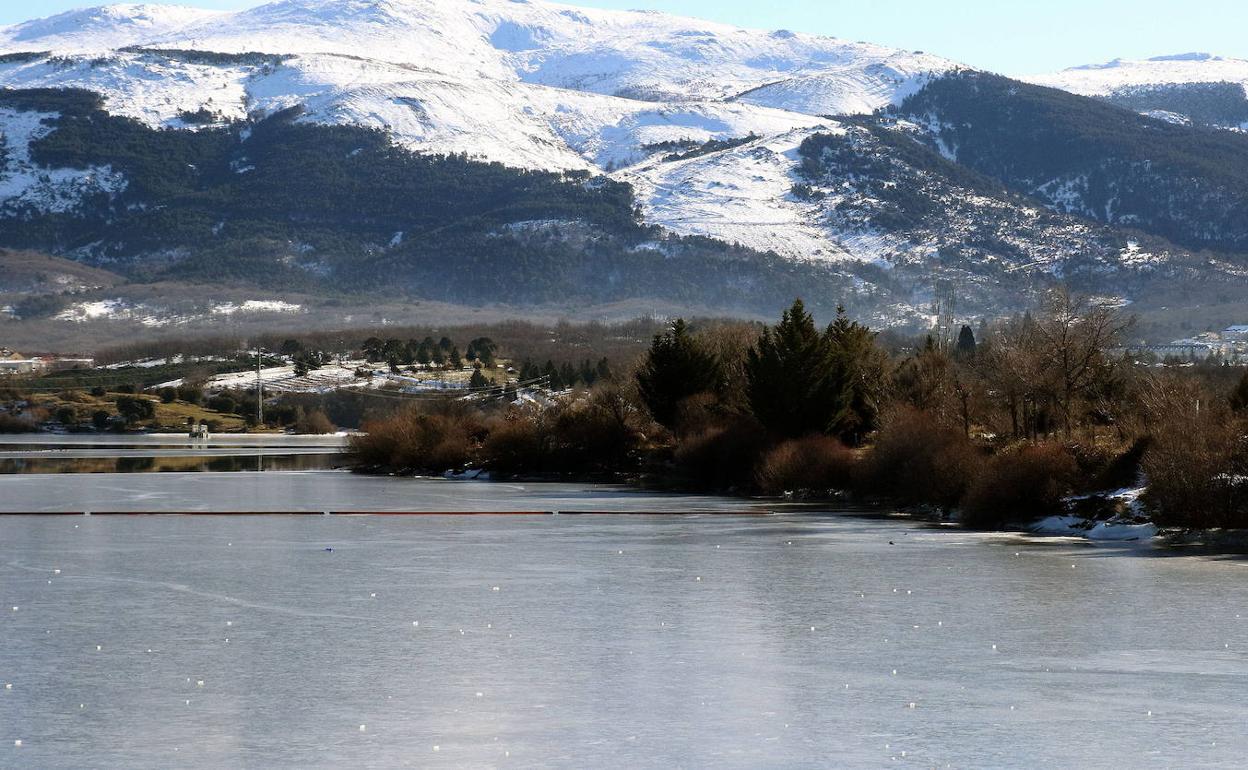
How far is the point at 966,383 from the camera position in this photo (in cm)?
7862

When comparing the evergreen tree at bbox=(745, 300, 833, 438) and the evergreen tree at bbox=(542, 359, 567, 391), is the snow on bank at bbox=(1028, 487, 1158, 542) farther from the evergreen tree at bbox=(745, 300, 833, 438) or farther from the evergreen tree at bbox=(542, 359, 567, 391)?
the evergreen tree at bbox=(542, 359, 567, 391)

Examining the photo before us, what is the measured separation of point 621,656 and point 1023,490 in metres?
30.5

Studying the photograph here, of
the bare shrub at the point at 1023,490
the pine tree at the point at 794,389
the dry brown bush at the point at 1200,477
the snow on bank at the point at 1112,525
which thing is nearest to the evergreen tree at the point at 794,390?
the pine tree at the point at 794,389

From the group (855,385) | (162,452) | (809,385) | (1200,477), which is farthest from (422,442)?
(1200,477)

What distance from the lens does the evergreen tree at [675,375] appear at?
319 ft

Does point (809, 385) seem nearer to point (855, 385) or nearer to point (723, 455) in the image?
point (855, 385)

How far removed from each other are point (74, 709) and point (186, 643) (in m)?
5.67

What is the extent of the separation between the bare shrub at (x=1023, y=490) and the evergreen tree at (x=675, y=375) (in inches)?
1649

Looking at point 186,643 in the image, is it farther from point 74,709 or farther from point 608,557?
point 608,557

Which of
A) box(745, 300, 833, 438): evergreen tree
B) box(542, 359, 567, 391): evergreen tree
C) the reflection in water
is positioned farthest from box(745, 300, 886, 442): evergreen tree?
box(542, 359, 567, 391): evergreen tree

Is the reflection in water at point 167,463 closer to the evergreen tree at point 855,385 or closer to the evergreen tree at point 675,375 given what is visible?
the evergreen tree at point 675,375

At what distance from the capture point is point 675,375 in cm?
9700

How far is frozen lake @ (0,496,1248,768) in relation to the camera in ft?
68.5

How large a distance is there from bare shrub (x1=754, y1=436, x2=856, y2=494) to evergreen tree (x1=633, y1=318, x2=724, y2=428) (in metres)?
19.6
